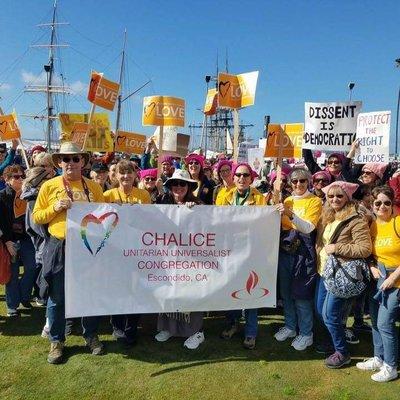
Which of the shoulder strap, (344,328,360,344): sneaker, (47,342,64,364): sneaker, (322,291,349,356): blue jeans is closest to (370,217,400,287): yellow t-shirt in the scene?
the shoulder strap

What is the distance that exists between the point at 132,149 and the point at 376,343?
8.23 metres

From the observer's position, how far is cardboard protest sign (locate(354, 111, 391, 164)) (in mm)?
7223

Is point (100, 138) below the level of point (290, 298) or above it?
above

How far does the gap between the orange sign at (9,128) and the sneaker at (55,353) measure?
17.5ft

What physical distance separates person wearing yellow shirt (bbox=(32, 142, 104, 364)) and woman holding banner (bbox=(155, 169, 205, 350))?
1027 millimetres

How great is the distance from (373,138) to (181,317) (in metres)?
4.76

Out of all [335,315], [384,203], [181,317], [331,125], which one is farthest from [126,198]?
[331,125]

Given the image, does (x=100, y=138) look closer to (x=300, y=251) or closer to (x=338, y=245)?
(x=300, y=251)

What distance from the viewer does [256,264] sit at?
A: 16.7 ft

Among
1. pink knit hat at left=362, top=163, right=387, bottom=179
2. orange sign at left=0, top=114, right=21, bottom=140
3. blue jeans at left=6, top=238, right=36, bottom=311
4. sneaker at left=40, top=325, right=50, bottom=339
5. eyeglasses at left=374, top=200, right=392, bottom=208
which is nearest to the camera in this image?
eyeglasses at left=374, top=200, right=392, bottom=208

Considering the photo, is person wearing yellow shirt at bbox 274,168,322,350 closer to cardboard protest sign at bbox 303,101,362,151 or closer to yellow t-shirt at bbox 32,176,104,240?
yellow t-shirt at bbox 32,176,104,240

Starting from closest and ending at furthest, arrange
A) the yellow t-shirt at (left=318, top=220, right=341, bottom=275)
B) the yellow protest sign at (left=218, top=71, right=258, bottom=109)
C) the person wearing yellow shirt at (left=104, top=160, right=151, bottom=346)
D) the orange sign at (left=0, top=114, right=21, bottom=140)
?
1. the yellow t-shirt at (left=318, top=220, right=341, bottom=275)
2. the person wearing yellow shirt at (left=104, top=160, right=151, bottom=346)
3. the yellow protest sign at (left=218, top=71, right=258, bottom=109)
4. the orange sign at (left=0, top=114, right=21, bottom=140)

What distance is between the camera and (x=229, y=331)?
5.49m

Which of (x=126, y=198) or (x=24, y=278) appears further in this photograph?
(x=24, y=278)
